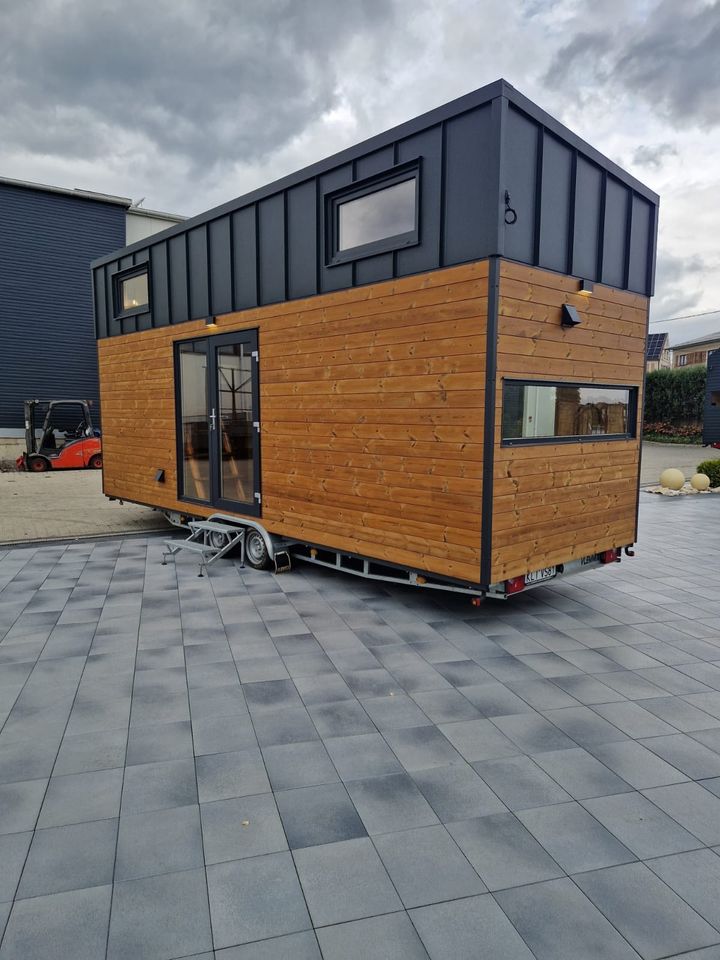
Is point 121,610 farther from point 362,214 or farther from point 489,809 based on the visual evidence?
point 362,214

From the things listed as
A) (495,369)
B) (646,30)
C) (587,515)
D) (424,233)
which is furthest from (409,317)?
(646,30)

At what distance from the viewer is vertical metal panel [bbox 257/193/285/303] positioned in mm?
6465

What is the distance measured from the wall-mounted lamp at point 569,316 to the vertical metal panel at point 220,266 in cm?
408

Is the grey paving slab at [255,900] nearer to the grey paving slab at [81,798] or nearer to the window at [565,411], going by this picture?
the grey paving slab at [81,798]

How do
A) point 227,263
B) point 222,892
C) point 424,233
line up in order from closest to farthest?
point 222,892, point 424,233, point 227,263

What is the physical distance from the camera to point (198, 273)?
7723 mm

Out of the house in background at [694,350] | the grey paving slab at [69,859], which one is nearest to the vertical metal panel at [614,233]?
the grey paving slab at [69,859]

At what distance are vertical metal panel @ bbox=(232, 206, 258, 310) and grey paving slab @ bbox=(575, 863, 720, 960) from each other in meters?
6.29

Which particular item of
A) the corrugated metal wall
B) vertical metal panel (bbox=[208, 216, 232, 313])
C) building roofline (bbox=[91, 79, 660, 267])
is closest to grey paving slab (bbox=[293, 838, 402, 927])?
building roofline (bbox=[91, 79, 660, 267])

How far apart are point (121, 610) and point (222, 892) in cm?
375

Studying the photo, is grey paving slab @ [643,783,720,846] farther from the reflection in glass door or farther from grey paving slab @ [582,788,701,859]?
the reflection in glass door

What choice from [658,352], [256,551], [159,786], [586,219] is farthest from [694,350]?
[159,786]

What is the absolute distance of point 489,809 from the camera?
2770 mm

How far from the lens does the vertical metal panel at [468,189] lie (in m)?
4.57
